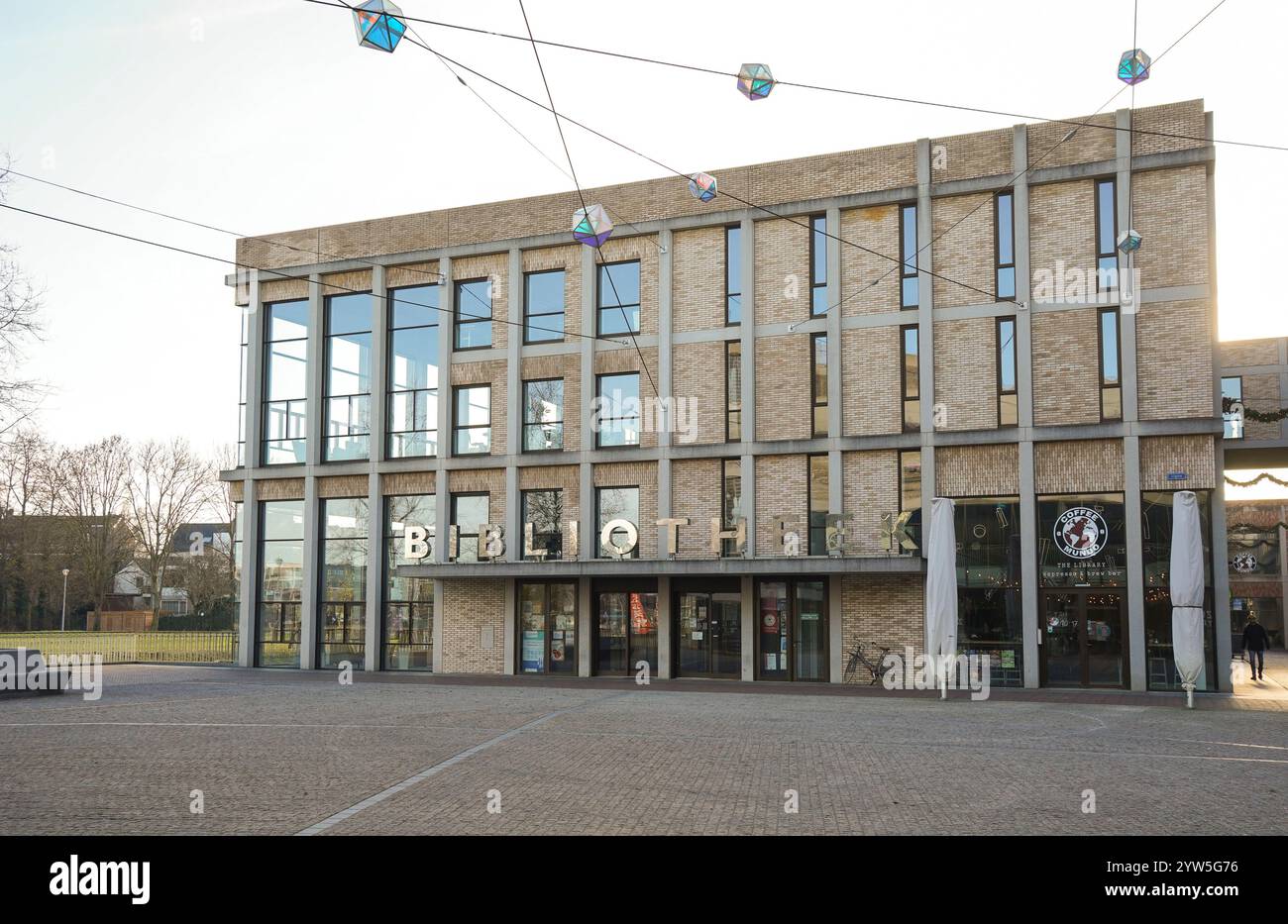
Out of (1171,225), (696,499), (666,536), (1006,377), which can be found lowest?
(666,536)

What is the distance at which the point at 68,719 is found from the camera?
16984 millimetres

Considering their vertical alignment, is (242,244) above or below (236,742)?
above

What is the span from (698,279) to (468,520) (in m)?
8.67

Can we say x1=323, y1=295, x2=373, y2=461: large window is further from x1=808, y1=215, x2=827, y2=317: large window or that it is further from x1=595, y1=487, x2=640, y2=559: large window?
x1=808, y1=215, x2=827, y2=317: large window

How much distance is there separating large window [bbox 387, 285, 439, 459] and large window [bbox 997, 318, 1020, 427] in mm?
14375

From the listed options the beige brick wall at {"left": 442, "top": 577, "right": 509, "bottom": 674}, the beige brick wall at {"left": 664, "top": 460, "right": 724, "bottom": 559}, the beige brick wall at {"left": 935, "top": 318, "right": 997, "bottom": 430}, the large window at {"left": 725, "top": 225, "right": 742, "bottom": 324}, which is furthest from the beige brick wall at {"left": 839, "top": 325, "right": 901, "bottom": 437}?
the beige brick wall at {"left": 442, "top": 577, "right": 509, "bottom": 674}

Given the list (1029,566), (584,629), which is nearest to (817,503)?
(1029,566)

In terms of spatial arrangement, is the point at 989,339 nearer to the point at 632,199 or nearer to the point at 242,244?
the point at 632,199

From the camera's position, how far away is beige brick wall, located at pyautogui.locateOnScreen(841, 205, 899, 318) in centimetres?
2502

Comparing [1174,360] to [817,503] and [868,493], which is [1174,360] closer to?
[868,493]

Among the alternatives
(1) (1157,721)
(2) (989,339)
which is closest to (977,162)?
(2) (989,339)

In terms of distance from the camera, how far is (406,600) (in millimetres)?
28875

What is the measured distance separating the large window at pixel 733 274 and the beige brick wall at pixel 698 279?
113 mm

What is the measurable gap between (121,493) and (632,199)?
46.2 metres
